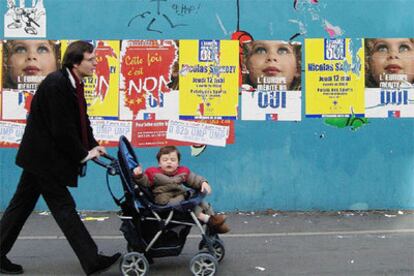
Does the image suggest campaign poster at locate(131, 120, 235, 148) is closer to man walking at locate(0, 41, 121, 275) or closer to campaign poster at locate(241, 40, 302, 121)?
campaign poster at locate(241, 40, 302, 121)

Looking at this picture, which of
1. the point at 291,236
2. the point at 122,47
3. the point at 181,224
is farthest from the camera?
the point at 122,47

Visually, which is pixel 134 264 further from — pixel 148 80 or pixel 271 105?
pixel 271 105

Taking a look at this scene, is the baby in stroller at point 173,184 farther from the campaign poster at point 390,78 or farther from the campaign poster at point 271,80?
the campaign poster at point 390,78

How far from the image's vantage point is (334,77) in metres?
6.86

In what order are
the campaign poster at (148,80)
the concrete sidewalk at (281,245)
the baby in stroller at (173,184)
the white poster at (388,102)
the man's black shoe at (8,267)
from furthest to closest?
the white poster at (388,102), the campaign poster at (148,80), the concrete sidewalk at (281,245), the man's black shoe at (8,267), the baby in stroller at (173,184)

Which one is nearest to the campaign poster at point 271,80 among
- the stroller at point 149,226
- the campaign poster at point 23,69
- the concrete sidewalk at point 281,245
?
the concrete sidewalk at point 281,245

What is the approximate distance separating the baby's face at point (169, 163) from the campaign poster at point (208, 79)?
2.15 meters

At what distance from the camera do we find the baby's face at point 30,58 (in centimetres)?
682

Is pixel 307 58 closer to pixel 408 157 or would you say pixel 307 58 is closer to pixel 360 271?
pixel 408 157

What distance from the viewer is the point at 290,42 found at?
22.4 feet

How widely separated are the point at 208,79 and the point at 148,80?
0.75m

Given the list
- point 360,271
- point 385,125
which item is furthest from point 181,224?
point 385,125

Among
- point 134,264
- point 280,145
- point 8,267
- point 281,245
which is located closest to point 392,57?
point 280,145

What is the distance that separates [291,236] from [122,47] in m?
3.08
